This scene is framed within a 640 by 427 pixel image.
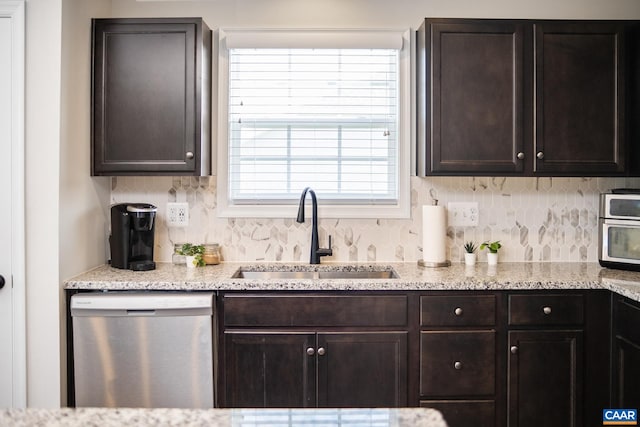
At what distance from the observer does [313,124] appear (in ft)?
9.23

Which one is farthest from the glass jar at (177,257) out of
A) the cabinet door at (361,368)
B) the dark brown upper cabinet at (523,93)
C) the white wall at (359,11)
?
the dark brown upper cabinet at (523,93)

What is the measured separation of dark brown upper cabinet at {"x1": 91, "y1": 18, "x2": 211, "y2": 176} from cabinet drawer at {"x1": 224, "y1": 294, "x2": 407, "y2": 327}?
786 millimetres

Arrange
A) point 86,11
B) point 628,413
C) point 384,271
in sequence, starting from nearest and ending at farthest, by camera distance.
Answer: point 628,413
point 86,11
point 384,271

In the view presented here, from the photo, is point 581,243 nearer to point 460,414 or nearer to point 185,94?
point 460,414

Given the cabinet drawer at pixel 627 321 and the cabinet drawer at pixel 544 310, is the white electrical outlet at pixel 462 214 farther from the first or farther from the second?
the cabinet drawer at pixel 627 321

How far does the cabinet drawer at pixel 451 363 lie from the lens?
223cm

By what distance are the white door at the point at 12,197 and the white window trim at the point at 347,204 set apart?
972mm

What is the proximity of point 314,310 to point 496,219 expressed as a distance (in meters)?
1.25

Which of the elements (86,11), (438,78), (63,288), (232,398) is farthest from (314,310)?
(86,11)

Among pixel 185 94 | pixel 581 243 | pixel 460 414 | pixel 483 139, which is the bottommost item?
pixel 460 414

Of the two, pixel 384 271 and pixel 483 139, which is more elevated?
pixel 483 139

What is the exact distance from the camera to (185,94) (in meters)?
2.50

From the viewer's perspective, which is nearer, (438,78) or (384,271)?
(438,78)

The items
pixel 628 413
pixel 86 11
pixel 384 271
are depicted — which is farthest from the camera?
pixel 384 271
